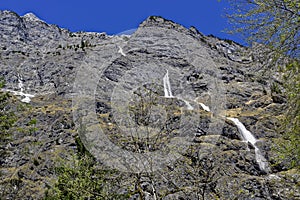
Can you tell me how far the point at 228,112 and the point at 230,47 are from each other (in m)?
53.4

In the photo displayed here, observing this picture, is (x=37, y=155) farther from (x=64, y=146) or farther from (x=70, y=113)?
(x=70, y=113)

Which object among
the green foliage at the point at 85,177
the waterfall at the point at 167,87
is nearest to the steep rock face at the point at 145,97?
the waterfall at the point at 167,87

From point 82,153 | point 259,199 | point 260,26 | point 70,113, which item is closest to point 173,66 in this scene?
point 70,113

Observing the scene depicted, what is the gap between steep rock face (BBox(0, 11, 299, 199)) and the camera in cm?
3356

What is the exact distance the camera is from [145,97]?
35.2 ft

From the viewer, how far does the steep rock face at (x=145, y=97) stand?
3356 cm

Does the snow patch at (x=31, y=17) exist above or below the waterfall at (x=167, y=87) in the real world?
above

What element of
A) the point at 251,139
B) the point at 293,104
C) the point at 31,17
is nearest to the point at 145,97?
the point at 293,104

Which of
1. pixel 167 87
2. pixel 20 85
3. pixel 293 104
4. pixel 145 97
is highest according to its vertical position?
pixel 20 85

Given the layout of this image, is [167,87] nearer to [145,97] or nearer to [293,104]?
[145,97]

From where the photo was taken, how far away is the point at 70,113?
196ft

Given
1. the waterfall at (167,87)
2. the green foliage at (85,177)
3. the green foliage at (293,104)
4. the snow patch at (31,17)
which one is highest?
the snow patch at (31,17)

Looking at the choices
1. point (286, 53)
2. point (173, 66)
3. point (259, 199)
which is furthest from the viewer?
point (173, 66)

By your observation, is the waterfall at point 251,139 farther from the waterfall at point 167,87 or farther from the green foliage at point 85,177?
the green foliage at point 85,177
